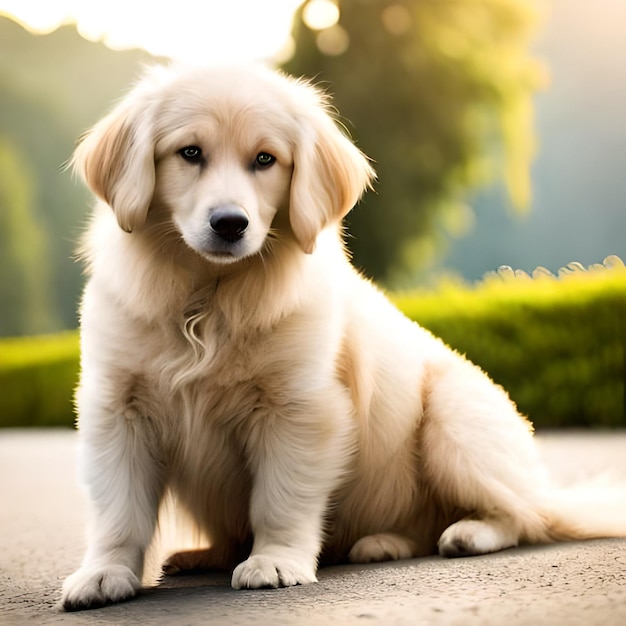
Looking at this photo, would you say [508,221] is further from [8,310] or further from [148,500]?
[148,500]

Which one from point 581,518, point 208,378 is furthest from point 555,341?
point 208,378

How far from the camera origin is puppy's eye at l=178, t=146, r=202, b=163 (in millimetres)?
3197

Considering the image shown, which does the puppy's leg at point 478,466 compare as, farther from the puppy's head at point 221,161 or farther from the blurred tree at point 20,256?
the blurred tree at point 20,256

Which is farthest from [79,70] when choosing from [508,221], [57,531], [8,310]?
[57,531]

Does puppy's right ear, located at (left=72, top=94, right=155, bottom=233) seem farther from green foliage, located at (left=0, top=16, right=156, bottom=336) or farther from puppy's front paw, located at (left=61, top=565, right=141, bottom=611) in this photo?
green foliage, located at (left=0, top=16, right=156, bottom=336)

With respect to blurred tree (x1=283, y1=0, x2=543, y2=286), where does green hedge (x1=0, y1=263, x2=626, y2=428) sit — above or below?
below

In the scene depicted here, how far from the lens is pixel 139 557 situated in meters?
3.16

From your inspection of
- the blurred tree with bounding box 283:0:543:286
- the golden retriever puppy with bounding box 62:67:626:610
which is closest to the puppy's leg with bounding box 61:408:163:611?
the golden retriever puppy with bounding box 62:67:626:610

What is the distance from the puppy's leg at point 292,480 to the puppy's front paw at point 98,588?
16.0 inches

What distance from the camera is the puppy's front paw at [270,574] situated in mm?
2998

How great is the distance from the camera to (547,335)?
10039 millimetres

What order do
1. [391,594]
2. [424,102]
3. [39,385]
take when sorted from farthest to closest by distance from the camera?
[424,102] → [39,385] → [391,594]

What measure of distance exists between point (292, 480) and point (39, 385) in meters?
9.69

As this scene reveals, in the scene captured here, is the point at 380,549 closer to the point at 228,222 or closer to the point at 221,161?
the point at 228,222
